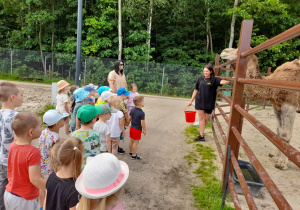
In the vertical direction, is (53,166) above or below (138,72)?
below

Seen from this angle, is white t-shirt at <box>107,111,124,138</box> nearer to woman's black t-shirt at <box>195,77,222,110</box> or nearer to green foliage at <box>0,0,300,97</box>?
woman's black t-shirt at <box>195,77,222,110</box>

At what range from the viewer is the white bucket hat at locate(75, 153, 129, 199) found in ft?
4.51

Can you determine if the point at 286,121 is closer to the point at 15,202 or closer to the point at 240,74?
the point at 240,74

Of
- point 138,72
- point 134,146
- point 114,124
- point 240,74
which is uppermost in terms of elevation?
point 240,74

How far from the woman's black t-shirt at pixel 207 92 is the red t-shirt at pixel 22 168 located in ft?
12.9

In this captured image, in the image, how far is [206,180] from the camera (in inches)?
143

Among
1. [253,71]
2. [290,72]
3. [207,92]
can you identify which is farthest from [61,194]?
[290,72]

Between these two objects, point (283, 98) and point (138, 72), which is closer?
point (283, 98)

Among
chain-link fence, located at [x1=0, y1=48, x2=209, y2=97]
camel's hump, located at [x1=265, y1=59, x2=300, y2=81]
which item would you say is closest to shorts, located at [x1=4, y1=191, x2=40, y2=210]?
camel's hump, located at [x1=265, y1=59, x2=300, y2=81]

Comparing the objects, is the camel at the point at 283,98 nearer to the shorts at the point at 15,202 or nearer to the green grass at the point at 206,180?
the green grass at the point at 206,180

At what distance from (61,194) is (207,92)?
4.11 m

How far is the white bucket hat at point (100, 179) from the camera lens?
1.37 metres

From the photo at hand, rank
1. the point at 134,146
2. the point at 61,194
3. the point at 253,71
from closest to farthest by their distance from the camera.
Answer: the point at 61,194 < the point at 134,146 < the point at 253,71

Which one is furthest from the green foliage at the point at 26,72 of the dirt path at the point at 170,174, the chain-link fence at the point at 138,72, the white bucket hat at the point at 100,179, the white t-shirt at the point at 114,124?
the white bucket hat at the point at 100,179
